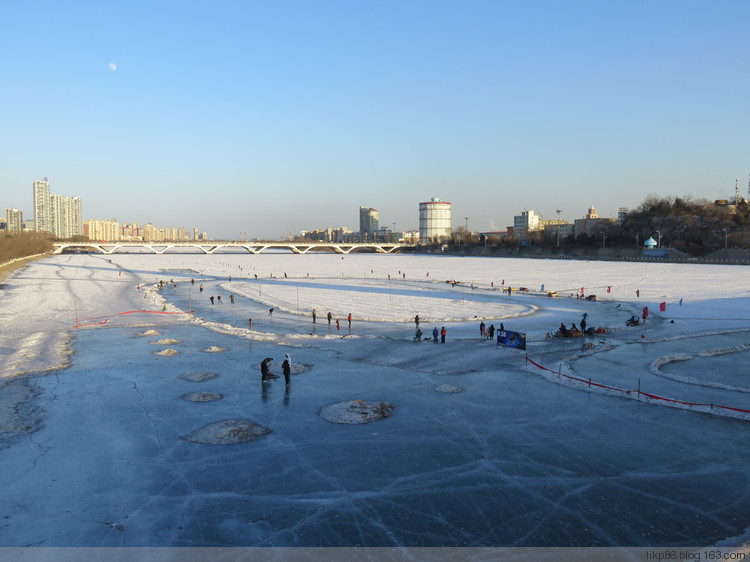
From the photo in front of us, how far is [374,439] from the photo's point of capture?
41.5 feet

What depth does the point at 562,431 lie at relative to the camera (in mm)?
13047

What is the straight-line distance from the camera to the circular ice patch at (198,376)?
18422mm

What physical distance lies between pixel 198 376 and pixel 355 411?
738cm

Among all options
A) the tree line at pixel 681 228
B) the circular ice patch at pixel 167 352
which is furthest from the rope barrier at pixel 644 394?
the tree line at pixel 681 228

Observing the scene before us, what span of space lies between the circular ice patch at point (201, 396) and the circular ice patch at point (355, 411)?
377 cm

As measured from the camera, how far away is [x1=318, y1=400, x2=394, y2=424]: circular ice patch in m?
14.1

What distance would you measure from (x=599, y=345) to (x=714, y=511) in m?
15.6

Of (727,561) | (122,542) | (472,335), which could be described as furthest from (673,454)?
(472,335)

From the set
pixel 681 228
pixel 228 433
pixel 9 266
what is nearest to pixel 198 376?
pixel 228 433

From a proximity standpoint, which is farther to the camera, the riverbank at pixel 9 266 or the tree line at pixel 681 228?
the tree line at pixel 681 228

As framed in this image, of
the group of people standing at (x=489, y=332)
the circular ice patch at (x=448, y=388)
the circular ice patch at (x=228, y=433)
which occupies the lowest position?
the circular ice patch at (x=228, y=433)

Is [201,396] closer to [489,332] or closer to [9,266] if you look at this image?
[489,332]

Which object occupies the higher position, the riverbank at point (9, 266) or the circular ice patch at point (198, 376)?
the riverbank at point (9, 266)

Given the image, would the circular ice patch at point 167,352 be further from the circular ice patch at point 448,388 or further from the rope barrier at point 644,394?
the rope barrier at point 644,394
